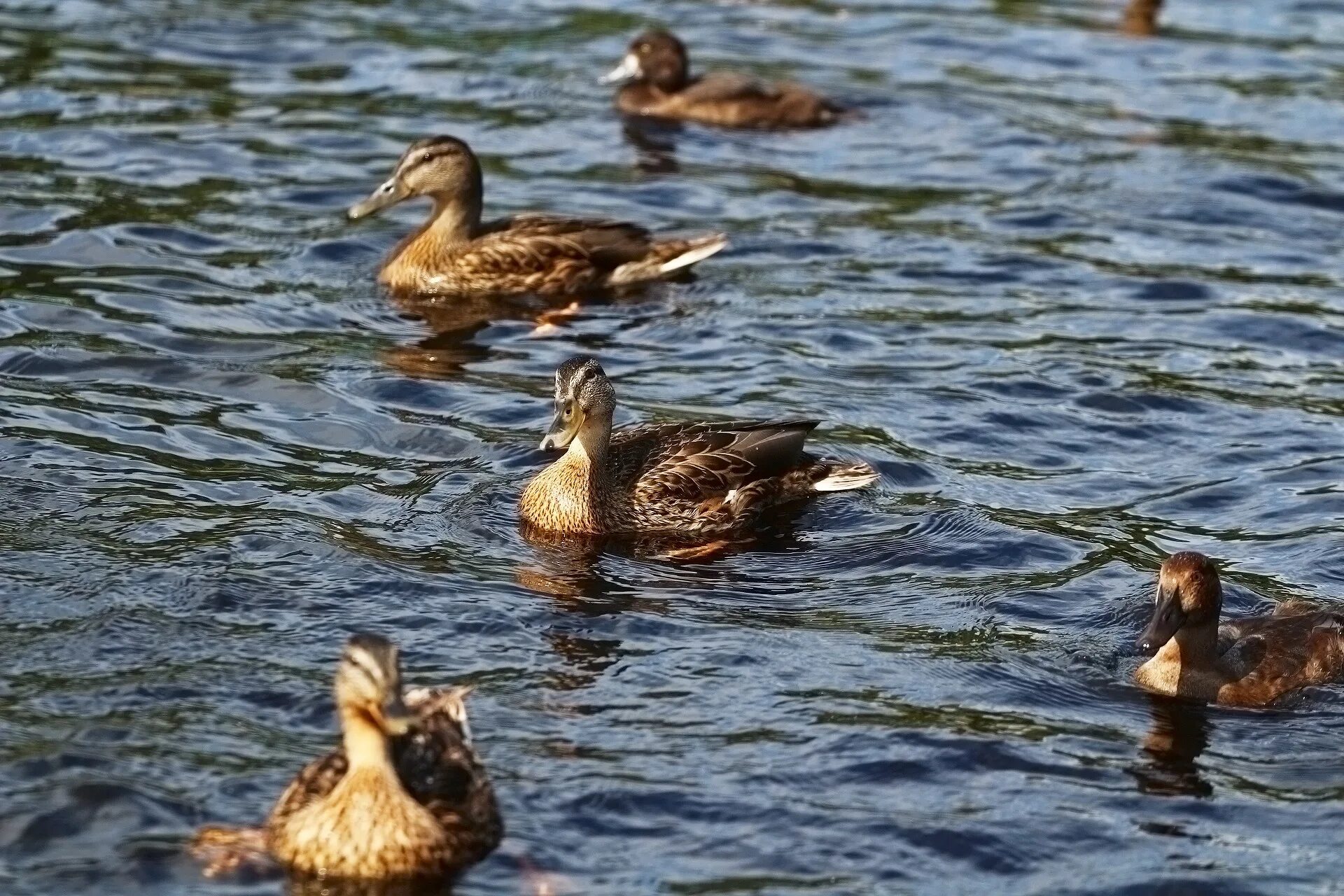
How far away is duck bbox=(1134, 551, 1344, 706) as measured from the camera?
10.6 meters

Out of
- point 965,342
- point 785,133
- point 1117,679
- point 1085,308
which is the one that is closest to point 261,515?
point 1117,679

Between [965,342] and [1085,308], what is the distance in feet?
4.14

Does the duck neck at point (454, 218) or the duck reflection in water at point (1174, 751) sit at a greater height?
the duck neck at point (454, 218)

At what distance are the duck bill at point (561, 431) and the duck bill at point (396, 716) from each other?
4.04 meters

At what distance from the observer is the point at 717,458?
507 inches

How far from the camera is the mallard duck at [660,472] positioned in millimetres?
12375

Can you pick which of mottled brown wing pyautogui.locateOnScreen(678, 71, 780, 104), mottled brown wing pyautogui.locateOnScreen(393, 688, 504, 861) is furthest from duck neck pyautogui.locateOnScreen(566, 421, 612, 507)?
mottled brown wing pyautogui.locateOnScreen(678, 71, 780, 104)

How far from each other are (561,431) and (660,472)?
2.46 ft

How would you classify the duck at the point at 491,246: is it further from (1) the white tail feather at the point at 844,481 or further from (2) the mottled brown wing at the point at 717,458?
(1) the white tail feather at the point at 844,481

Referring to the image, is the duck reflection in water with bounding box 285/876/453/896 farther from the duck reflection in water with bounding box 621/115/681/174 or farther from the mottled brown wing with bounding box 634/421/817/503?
the duck reflection in water with bounding box 621/115/681/174

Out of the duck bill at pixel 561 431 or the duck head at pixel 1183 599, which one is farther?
the duck bill at pixel 561 431

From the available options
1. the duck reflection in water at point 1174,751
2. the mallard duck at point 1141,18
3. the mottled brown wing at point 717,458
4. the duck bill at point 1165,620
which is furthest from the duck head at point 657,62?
the duck reflection in water at point 1174,751

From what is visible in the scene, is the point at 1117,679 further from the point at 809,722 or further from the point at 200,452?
the point at 200,452

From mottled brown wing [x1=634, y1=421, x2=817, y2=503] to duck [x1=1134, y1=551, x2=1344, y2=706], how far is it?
9.25 feet
